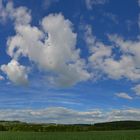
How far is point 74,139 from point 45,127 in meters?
50.9

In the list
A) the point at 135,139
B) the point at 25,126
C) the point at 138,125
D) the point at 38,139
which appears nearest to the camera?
the point at 135,139

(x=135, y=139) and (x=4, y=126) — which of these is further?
(x=4, y=126)

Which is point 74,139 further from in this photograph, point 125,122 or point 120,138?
point 125,122

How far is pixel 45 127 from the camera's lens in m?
82.4

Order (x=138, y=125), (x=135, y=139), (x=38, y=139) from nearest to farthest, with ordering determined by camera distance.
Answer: (x=135, y=139) < (x=38, y=139) < (x=138, y=125)

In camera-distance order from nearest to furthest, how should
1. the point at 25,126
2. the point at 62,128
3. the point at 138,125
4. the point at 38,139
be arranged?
the point at 38,139
the point at 62,128
the point at 25,126
the point at 138,125

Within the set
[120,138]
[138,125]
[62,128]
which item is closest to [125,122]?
[138,125]

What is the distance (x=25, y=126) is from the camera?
285 feet

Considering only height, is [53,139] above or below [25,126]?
below

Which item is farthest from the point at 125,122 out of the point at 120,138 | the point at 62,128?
the point at 120,138

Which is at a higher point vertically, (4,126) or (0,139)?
(4,126)

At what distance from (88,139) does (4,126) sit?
60803mm

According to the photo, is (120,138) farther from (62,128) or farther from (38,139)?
(62,128)

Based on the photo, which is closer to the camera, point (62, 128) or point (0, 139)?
point (0, 139)
